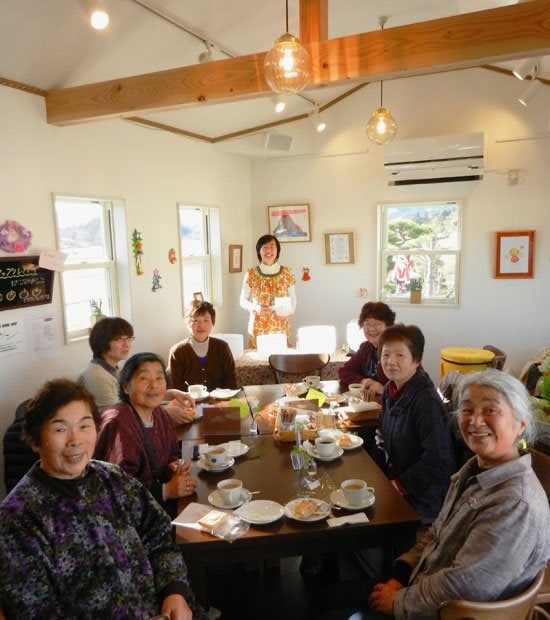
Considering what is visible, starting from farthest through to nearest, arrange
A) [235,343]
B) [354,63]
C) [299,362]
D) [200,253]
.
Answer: [200,253] < [235,343] < [299,362] < [354,63]

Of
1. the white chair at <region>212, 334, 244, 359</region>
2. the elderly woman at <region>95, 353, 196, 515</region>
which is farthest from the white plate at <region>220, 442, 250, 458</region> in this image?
the white chair at <region>212, 334, 244, 359</region>

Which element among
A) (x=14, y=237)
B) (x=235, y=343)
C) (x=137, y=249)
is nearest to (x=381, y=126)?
(x=137, y=249)

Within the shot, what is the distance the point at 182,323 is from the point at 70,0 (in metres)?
2.65

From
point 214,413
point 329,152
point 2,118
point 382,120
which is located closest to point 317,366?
point 214,413

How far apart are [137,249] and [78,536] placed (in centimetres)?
284

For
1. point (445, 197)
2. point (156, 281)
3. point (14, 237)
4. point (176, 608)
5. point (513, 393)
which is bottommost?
point (176, 608)

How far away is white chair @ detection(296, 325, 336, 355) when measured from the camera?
4.50 meters

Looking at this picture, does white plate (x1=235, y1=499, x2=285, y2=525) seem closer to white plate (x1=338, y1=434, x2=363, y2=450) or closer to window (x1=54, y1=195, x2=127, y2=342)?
white plate (x1=338, y1=434, x2=363, y2=450)

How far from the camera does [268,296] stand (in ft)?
15.1

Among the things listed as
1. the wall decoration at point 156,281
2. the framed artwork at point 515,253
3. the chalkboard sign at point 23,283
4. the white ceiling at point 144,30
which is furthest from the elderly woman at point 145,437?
the framed artwork at point 515,253

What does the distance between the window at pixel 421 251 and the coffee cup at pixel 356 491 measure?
3670 mm

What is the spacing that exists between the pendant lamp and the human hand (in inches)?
71.5

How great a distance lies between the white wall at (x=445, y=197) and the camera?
4535mm

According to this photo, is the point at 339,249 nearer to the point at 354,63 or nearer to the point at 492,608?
the point at 354,63
